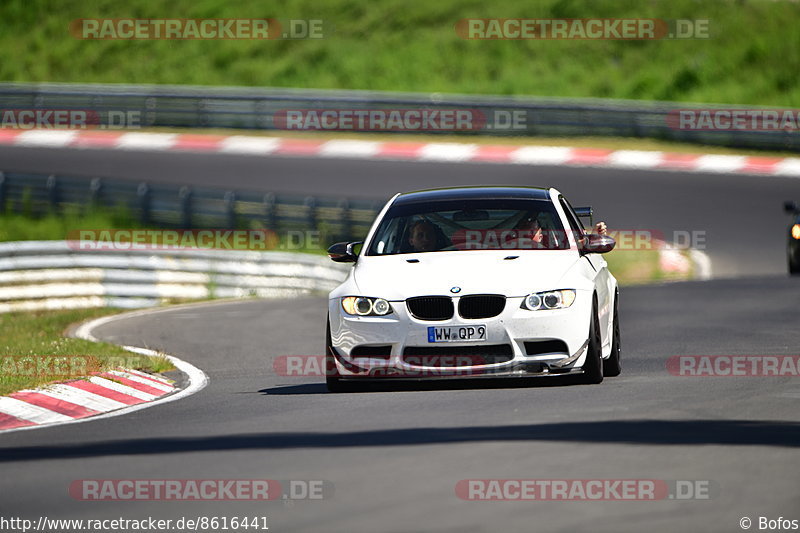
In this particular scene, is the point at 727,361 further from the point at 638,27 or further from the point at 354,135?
the point at 638,27

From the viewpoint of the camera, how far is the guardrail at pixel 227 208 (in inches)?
990

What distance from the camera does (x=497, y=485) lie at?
21.9 ft

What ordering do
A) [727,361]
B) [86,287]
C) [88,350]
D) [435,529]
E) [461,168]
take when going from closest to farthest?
[435,529] < [727,361] < [88,350] < [86,287] < [461,168]

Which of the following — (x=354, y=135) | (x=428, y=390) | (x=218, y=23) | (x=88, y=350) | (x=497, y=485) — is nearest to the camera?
(x=497, y=485)

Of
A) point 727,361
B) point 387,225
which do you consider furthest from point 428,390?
point 727,361

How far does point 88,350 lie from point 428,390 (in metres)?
5.11

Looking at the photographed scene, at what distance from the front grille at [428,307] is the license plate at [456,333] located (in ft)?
0.38

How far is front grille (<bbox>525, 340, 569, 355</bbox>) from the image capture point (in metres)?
9.73

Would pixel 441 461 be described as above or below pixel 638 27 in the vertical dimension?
below
